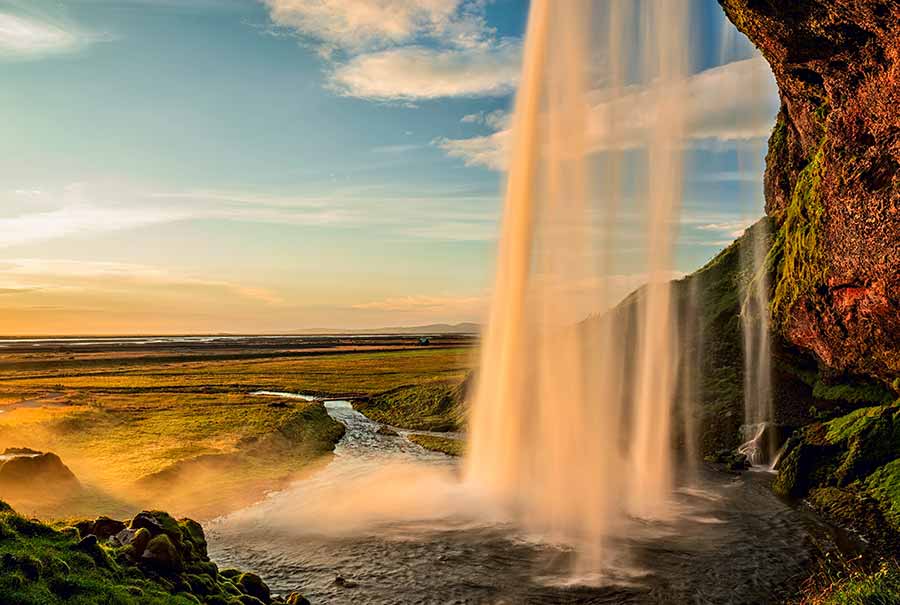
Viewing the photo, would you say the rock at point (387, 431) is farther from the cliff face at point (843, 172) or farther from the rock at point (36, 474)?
the cliff face at point (843, 172)

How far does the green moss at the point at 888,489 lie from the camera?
82.5ft

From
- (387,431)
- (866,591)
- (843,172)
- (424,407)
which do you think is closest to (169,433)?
(387,431)

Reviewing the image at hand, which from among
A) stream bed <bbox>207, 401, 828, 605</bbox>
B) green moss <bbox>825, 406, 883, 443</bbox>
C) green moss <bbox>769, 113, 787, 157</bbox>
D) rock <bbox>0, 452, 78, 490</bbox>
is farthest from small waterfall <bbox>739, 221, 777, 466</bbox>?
rock <bbox>0, 452, 78, 490</bbox>

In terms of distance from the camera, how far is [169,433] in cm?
4575

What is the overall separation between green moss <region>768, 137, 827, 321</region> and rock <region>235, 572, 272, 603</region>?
37923 mm

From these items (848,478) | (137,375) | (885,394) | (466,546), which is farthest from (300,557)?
(137,375)

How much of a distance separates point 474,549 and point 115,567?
43.3 feet

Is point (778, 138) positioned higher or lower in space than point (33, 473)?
higher

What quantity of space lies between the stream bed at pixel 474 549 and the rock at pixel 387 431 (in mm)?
18522

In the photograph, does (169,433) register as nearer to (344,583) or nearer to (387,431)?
(387,431)

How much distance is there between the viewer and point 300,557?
22.3m

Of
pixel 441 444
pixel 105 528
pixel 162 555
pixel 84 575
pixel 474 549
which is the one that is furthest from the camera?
pixel 441 444

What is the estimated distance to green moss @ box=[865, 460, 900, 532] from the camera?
25156 millimetres

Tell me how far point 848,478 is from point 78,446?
1881 inches
